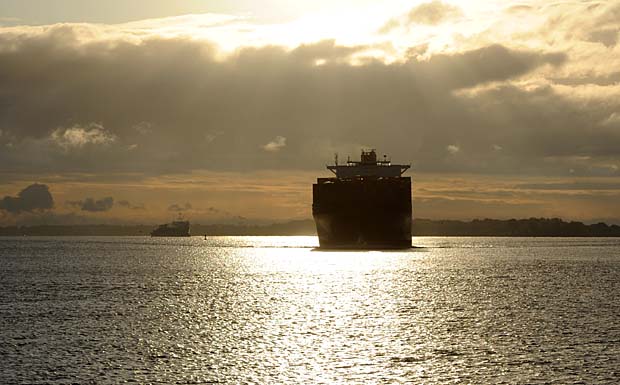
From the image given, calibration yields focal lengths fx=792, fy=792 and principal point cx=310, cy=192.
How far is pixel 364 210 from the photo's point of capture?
11050 cm

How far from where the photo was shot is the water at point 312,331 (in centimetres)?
3073

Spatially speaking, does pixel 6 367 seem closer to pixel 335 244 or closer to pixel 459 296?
pixel 459 296

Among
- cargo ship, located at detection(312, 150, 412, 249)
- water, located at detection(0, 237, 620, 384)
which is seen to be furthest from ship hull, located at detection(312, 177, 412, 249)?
water, located at detection(0, 237, 620, 384)

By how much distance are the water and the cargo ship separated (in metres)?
30.2

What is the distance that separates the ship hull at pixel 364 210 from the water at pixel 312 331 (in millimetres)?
30139

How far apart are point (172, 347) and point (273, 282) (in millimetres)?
45844

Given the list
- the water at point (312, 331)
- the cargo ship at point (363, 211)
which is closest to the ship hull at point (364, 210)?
the cargo ship at point (363, 211)

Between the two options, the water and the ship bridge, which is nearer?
the water

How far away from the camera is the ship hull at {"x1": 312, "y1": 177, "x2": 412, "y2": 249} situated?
362ft

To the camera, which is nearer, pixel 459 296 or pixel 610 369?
pixel 610 369

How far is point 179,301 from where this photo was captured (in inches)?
2386

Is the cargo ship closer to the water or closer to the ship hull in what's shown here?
the ship hull

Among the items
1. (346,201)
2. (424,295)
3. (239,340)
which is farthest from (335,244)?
(239,340)

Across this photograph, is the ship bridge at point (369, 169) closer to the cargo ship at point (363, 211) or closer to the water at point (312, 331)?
the cargo ship at point (363, 211)
